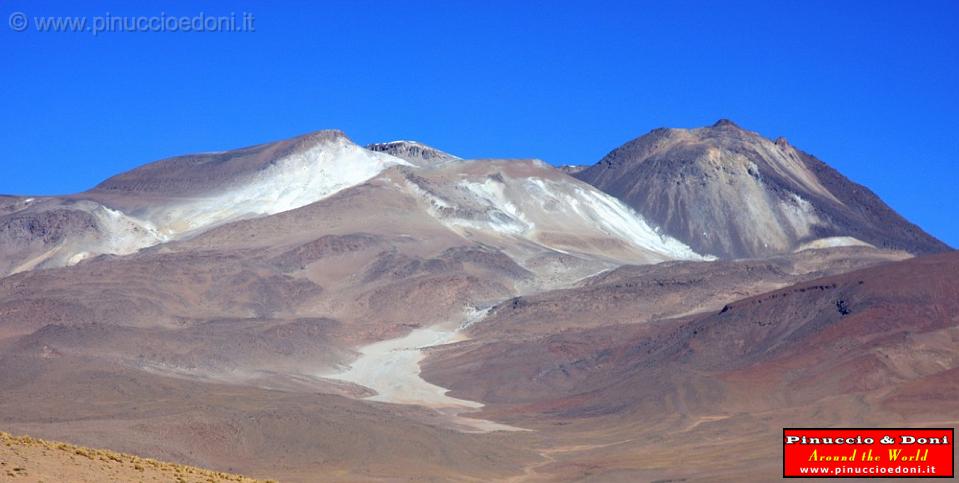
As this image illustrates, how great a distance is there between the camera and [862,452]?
148ft

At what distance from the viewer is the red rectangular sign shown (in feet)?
144

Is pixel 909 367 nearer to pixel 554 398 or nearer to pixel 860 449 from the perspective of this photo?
pixel 554 398

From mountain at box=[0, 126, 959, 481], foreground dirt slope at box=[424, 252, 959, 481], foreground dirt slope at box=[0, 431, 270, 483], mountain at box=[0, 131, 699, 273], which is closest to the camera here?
foreground dirt slope at box=[0, 431, 270, 483]

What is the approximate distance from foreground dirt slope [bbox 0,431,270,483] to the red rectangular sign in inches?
656

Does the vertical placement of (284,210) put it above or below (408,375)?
above

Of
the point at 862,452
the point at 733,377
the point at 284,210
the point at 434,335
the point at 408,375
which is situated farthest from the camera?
the point at 284,210

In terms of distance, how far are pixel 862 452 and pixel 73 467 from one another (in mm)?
22977

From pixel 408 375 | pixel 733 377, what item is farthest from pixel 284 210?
pixel 733 377

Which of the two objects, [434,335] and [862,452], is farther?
[434,335]

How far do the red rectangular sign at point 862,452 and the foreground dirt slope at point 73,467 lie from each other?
16.7 m

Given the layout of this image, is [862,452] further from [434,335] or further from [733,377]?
[434,335]

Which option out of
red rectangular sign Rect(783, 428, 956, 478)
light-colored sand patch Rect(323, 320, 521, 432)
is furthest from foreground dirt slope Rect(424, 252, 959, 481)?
red rectangular sign Rect(783, 428, 956, 478)

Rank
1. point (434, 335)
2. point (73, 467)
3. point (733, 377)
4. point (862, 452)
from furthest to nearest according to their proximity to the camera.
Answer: point (434, 335) → point (733, 377) → point (862, 452) → point (73, 467)

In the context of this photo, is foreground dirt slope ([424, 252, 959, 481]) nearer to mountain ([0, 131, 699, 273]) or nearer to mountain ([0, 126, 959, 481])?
mountain ([0, 126, 959, 481])
